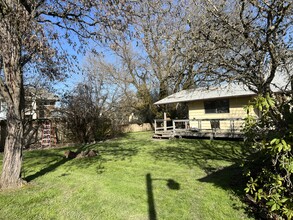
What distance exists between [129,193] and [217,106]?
13617mm

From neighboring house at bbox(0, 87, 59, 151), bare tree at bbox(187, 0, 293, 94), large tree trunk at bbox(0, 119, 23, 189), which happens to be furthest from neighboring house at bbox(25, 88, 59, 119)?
bare tree at bbox(187, 0, 293, 94)

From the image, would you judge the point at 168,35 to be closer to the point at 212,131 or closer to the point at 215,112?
the point at 212,131

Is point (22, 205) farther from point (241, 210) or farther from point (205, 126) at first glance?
point (205, 126)

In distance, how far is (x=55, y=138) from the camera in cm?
1617

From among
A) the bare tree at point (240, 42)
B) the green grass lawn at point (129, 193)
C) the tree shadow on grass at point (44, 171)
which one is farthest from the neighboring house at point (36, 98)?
the bare tree at point (240, 42)

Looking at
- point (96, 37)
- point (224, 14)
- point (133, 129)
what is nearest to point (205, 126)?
point (133, 129)

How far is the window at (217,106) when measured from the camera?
55.1 ft

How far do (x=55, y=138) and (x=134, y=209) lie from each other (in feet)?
43.5

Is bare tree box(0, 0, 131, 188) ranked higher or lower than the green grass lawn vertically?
higher

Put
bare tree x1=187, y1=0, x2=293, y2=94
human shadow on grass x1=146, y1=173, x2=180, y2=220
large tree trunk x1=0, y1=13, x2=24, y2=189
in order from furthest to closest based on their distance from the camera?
large tree trunk x1=0, y1=13, x2=24, y2=189 < human shadow on grass x1=146, y1=173, x2=180, y2=220 < bare tree x1=187, y1=0, x2=293, y2=94

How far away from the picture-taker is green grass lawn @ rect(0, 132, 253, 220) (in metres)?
4.30

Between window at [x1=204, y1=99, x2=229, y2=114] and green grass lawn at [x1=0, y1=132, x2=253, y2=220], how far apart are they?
9.26m

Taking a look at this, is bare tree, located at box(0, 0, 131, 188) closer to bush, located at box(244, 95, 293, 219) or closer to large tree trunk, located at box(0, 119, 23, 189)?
large tree trunk, located at box(0, 119, 23, 189)

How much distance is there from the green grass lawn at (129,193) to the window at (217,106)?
30.4ft
